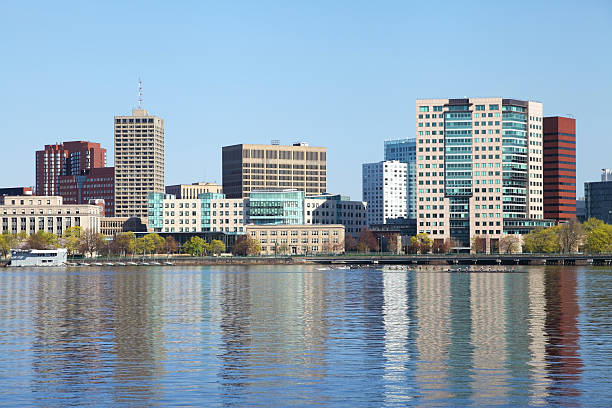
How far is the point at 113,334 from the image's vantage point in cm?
8269

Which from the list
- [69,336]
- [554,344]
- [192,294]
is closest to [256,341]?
[69,336]

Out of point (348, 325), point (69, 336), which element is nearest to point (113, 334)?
point (69, 336)

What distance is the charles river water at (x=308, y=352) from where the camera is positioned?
5309 cm

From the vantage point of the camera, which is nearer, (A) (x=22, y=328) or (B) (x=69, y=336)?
(B) (x=69, y=336)

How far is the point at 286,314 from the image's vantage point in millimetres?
104062

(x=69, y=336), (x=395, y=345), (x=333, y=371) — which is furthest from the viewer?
(x=69, y=336)

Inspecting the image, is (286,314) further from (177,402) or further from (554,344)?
(177,402)

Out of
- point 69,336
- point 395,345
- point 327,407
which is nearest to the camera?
point 327,407

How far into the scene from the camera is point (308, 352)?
229 ft

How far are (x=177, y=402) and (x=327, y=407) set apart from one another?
816 cm

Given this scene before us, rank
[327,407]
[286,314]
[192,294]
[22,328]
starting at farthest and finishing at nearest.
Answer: [192,294] < [286,314] < [22,328] < [327,407]

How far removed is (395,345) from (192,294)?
7512 cm

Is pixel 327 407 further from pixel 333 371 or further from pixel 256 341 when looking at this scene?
pixel 256 341

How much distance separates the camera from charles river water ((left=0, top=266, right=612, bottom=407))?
174 ft
